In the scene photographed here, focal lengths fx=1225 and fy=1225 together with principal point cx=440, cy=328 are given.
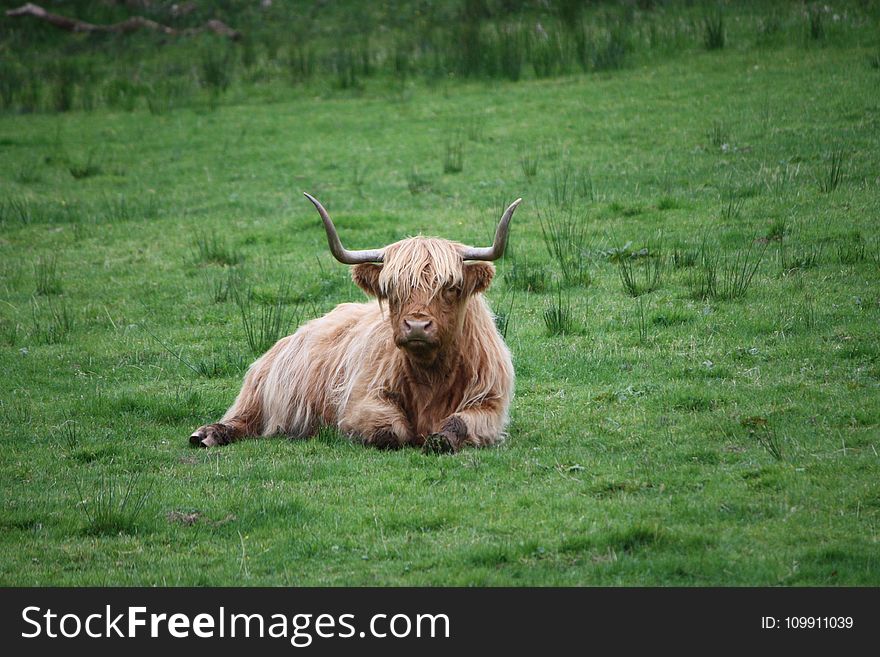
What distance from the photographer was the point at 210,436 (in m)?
6.77

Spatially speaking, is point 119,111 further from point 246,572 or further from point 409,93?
point 246,572

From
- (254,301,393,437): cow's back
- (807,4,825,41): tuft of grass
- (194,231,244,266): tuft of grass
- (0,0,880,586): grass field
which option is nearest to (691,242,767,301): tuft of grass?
(0,0,880,586): grass field

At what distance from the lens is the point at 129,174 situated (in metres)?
14.4

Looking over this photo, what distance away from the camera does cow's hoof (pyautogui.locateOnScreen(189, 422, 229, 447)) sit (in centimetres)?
673

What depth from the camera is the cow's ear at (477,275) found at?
6461mm

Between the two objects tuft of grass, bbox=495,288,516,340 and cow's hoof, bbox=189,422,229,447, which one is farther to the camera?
tuft of grass, bbox=495,288,516,340

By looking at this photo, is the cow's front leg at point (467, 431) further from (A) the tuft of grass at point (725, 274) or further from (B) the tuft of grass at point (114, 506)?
(A) the tuft of grass at point (725, 274)

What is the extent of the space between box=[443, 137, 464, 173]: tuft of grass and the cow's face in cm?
660

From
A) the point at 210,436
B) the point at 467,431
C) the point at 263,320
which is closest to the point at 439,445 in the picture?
the point at 467,431

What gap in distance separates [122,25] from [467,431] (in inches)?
726

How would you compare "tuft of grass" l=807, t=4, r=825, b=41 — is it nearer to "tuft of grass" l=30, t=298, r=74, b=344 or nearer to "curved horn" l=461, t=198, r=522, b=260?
"tuft of grass" l=30, t=298, r=74, b=344

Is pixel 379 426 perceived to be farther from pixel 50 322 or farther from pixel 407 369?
pixel 50 322

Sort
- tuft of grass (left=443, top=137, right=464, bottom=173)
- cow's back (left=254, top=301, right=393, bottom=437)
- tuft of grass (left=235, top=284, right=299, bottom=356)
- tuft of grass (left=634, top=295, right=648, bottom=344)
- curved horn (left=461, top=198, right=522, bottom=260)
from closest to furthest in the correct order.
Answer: curved horn (left=461, top=198, right=522, bottom=260)
cow's back (left=254, top=301, right=393, bottom=437)
tuft of grass (left=634, top=295, right=648, bottom=344)
tuft of grass (left=235, top=284, right=299, bottom=356)
tuft of grass (left=443, top=137, right=464, bottom=173)

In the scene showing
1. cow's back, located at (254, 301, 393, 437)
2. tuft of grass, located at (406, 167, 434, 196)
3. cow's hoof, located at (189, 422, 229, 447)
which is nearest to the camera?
cow's hoof, located at (189, 422, 229, 447)
